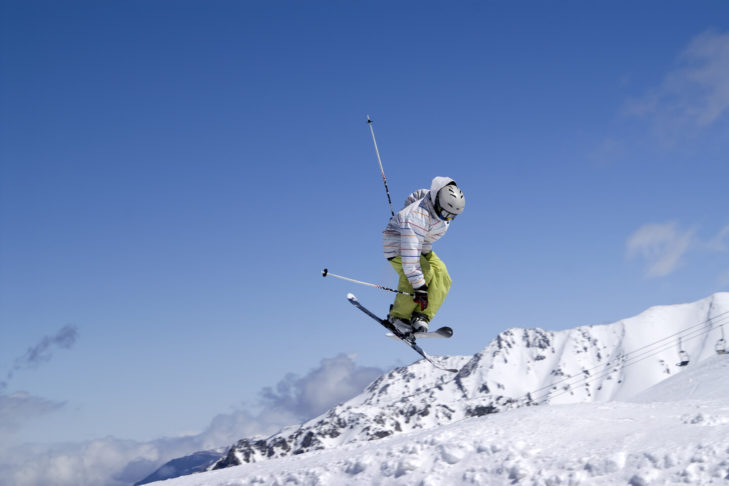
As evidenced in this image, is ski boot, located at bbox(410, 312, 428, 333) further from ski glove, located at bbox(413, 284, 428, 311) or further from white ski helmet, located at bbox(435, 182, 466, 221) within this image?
white ski helmet, located at bbox(435, 182, 466, 221)

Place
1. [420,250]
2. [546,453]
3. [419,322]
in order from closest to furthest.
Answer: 1. [546,453]
2. [420,250]
3. [419,322]

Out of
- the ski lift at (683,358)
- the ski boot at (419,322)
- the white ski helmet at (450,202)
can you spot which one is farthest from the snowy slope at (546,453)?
the ski lift at (683,358)

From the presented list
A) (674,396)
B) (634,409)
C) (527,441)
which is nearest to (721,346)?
(674,396)

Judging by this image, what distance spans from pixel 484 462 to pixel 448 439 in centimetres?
95

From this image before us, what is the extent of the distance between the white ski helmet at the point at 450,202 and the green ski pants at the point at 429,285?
1.08 metres

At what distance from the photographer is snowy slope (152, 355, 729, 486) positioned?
6.87 meters

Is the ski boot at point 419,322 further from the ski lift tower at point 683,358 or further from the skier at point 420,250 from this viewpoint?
the ski lift tower at point 683,358

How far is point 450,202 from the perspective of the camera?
1075cm

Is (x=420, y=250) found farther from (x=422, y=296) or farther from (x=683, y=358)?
(x=683, y=358)

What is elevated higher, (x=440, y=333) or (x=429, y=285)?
(x=429, y=285)

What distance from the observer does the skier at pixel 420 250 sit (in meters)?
10.8

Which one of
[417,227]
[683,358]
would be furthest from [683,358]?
[417,227]

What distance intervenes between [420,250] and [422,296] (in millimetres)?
854

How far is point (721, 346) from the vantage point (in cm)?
3209
